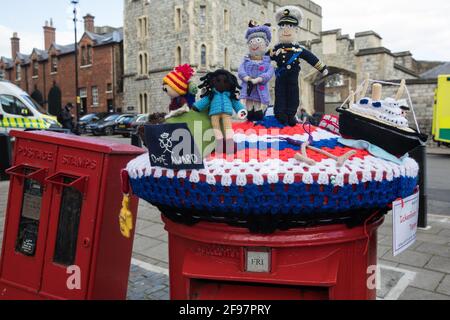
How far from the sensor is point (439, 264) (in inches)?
143

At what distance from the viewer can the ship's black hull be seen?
151cm

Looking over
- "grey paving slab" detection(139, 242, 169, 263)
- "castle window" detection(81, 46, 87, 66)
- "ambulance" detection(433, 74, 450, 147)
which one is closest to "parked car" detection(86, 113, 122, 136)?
"castle window" detection(81, 46, 87, 66)

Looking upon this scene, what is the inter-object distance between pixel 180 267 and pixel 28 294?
58.4 inches

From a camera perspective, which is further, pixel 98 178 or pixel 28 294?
pixel 28 294

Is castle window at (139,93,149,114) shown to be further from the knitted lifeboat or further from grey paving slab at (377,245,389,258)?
the knitted lifeboat

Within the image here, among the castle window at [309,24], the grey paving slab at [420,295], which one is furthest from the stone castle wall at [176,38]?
the grey paving slab at [420,295]

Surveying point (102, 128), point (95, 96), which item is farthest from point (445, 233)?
point (95, 96)

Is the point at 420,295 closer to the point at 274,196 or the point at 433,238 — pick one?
the point at 433,238

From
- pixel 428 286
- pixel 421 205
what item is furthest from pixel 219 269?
pixel 421 205

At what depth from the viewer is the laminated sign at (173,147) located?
4.42ft

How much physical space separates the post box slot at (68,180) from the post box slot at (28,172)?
0.43 feet

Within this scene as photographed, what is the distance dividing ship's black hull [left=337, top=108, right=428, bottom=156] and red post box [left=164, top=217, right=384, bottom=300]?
31 cm

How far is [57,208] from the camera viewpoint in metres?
2.40

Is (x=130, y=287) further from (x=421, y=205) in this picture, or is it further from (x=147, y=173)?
(x=421, y=205)
